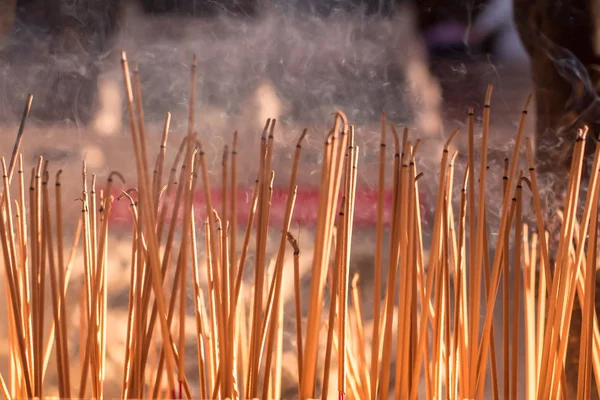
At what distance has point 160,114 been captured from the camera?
3.49 ft

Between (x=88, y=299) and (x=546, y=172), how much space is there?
2.68ft

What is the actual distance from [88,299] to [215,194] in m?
0.47

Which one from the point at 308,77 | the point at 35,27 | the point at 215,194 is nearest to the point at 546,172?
the point at 308,77

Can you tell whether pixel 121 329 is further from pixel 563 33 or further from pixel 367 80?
pixel 563 33

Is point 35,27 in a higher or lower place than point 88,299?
higher

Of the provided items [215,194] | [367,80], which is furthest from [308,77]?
[215,194]

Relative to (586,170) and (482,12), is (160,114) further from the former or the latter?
(586,170)

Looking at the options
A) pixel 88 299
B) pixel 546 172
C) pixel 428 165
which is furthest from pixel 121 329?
pixel 546 172

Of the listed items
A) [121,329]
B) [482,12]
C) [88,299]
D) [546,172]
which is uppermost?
[482,12]

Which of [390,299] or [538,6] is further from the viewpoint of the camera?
[538,6]

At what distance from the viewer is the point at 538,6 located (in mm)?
1093

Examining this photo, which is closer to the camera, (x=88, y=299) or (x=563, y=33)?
(x=88, y=299)

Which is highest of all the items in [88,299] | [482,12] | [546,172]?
[482,12]

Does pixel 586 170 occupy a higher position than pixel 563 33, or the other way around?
pixel 563 33
